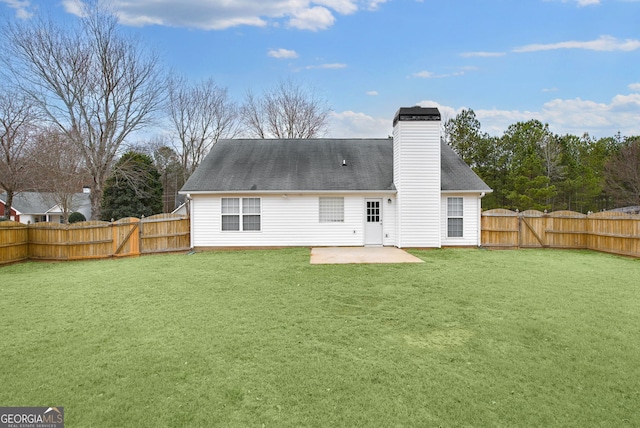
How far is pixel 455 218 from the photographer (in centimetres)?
1360

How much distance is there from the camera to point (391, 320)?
521 cm

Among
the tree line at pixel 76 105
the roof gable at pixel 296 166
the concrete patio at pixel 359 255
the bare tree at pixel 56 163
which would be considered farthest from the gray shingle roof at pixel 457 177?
the bare tree at pixel 56 163

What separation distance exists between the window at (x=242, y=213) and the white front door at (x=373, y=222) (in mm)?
4247

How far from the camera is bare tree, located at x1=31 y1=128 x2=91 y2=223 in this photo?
711 inches

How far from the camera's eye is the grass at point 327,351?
2.93 m

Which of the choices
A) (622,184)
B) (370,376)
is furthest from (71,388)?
(622,184)

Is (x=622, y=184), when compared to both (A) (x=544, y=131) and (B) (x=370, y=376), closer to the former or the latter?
(A) (x=544, y=131)

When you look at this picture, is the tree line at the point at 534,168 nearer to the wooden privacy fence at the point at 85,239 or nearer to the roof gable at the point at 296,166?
the roof gable at the point at 296,166

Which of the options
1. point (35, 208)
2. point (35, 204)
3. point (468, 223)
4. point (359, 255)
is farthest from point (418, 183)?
point (35, 204)

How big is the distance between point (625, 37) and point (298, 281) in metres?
17.9

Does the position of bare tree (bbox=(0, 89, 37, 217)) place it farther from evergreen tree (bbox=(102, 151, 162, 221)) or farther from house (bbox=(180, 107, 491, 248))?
house (bbox=(180, 107, 491, 248))

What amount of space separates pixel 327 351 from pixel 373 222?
9.93 m

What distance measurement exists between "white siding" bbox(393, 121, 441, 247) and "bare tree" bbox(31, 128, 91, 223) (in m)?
17.6

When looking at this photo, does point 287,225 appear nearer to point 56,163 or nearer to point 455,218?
point 455,218
